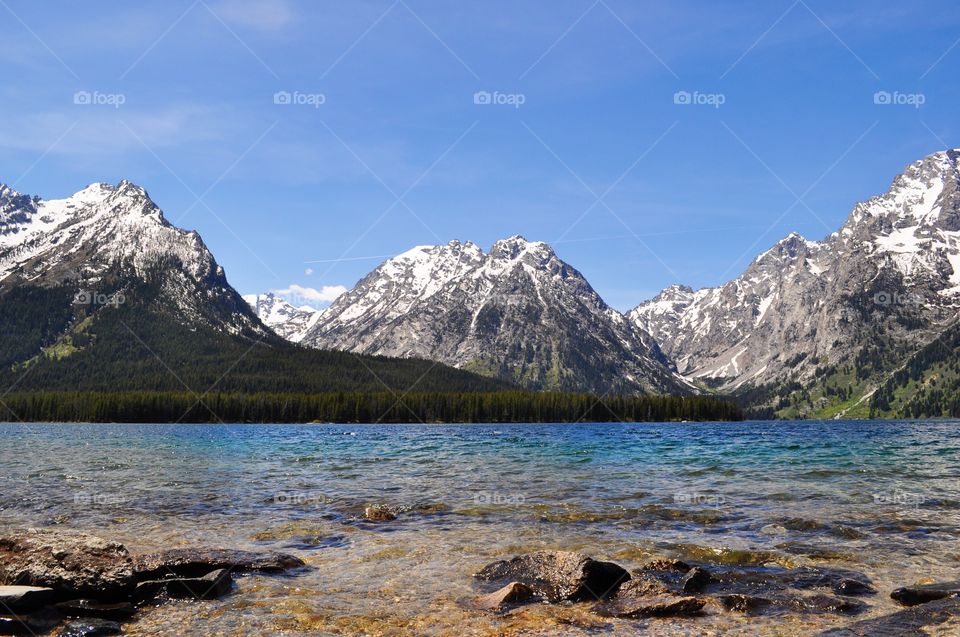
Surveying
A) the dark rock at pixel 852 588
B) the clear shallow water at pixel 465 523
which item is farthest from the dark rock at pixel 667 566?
the dark rock at pixel 852 588

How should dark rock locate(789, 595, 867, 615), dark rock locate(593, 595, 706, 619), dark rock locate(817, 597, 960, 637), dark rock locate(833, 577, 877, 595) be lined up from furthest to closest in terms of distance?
dark rock locate(833, 577, 877, 595) < dark rock locate(789, 595, 867, 615) < dark rock locate(593, 595, 706, 619) < dark rock locate(817, 597, 960, 637)

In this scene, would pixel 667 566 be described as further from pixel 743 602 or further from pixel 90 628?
pixel 90 628

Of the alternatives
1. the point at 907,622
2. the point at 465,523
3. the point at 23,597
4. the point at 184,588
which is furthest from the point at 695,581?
the point at 23,597

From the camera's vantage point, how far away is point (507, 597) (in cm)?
1557

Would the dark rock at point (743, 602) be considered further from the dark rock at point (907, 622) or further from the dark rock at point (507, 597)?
the dark rock at point (507, 597)

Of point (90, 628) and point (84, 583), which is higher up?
point (84, 583)

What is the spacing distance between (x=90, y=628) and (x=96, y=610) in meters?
1.23

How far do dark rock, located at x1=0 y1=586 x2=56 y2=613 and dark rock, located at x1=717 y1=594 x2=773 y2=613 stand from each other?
1492 cm

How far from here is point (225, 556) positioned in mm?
19094

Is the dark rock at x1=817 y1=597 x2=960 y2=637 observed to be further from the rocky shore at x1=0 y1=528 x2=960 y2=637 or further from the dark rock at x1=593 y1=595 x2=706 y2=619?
the dark rock at x1=593 y1=595 x2=706 y2=619

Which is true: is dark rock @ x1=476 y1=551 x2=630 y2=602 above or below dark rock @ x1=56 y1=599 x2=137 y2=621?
above

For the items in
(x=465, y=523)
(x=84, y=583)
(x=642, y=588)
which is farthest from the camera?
(x=465, y=523)

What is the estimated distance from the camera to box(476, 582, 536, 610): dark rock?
15.3 m

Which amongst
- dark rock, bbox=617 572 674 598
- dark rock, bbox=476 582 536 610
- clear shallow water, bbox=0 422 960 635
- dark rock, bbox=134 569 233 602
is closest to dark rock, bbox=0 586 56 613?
dark rock, bbox=134 569 233 602
